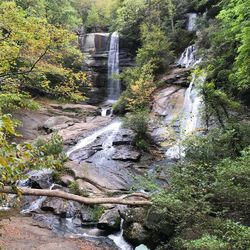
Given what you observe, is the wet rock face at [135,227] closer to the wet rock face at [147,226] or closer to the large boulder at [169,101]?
the wet rock face at [147,226]

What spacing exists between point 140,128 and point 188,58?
27.6 feet

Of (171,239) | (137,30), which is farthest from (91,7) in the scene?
(171,239)

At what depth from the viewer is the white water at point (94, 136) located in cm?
1602

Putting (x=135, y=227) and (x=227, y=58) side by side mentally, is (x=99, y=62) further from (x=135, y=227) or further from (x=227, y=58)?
(x=135, y=227)

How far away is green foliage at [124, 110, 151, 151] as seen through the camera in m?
14.9

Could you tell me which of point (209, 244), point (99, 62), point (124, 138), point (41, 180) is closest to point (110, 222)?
point (41, 180)

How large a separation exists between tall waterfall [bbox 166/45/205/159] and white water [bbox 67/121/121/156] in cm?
377

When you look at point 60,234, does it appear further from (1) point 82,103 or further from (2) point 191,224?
(1) point 82,103

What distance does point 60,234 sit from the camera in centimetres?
845

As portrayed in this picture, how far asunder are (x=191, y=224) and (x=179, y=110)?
11.2 meters

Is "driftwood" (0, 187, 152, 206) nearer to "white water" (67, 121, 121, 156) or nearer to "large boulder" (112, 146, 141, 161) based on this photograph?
"large boulder" (112, 146, 141, 161)

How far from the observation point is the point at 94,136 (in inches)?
672

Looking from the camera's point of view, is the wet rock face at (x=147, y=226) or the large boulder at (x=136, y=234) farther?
the large boulder at (x=136, y=234)

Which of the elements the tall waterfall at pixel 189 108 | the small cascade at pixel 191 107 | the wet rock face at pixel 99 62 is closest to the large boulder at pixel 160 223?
the tall waterfall at pixel 189 108
